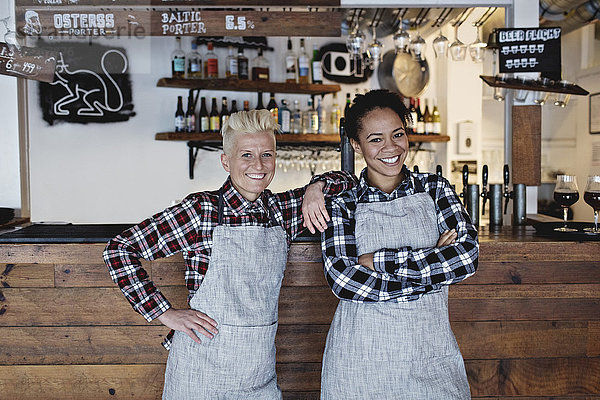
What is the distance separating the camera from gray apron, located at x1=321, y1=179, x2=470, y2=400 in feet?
5.68

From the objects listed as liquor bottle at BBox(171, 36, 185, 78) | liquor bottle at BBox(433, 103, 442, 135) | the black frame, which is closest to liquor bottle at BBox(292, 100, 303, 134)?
liquor bottle at BBox(171, 36, 185, 78)

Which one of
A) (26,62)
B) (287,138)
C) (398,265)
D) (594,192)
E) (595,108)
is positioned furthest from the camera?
(595,108)

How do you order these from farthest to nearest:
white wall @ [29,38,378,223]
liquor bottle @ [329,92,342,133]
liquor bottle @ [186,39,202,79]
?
liquor bottle @ [329,92,342,133] < white wall @ [29,38,378,223] < liquor bottle @ [186,39,202,79]

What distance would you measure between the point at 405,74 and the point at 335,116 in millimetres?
706

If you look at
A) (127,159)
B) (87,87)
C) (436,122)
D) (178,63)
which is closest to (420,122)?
(436,122)

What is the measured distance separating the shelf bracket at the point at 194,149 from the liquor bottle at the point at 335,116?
3.11 ft

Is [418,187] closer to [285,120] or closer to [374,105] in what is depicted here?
[374,105]

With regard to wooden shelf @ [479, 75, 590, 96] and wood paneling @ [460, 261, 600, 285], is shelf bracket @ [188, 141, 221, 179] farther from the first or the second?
wood paneling @ [460, 261, 600, 285]

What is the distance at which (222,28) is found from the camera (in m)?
3.10

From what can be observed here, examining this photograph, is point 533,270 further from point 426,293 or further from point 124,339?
point 124,339

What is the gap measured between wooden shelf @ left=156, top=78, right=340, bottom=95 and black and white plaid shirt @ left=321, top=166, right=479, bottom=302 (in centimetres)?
289

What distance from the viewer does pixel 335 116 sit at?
15.9 feet

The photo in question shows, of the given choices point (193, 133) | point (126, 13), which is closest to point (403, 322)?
point (126, 13)

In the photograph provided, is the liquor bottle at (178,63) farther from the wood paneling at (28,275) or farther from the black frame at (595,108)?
the black frame at (595,108)
